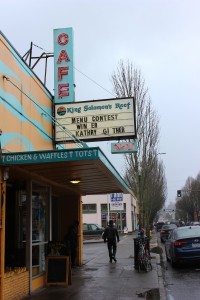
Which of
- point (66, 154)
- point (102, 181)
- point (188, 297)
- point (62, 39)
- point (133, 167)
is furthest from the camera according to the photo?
point (133, 167)

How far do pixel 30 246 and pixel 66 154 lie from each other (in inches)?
122

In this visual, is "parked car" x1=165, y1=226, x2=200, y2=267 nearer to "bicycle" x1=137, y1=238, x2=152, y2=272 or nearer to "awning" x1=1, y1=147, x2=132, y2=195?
"bicycle" x1=137, y1=238, x2=152, y2=272

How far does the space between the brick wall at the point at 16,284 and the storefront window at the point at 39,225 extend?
84 cm

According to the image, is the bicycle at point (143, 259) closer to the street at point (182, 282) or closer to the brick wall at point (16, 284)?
the street at point (182, 282)

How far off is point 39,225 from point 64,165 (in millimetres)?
2726

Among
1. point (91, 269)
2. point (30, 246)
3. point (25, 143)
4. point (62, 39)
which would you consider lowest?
point (91, 269)

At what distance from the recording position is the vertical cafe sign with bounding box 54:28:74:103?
13.2 m

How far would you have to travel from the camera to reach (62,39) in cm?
1366

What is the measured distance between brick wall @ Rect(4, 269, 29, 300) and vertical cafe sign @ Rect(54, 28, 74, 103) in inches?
218

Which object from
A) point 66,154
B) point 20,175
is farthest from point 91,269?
point 66,154

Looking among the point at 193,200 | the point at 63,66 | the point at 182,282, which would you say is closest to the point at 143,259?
the point at 182,282

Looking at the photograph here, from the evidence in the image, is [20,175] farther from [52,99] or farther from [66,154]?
[52,99]

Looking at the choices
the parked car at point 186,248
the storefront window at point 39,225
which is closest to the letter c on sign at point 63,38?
the storefront window at point 39,225

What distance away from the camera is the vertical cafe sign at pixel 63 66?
13.2m
